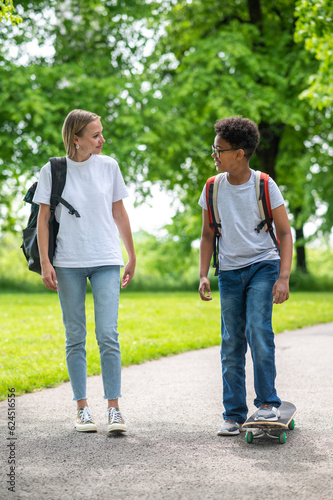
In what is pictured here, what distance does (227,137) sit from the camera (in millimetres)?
4098

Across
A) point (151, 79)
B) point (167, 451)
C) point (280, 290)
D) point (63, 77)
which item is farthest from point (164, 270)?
point (167, 451)

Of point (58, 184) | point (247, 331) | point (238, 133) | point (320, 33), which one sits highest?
point (320, 33)

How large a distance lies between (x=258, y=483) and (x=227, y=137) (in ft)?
6.89

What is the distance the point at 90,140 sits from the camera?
168 inches

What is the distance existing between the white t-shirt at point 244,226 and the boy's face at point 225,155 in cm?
14

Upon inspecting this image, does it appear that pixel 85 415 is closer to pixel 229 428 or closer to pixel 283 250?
pixel 229 428

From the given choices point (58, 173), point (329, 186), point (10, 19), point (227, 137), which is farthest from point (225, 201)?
point (329, 186)

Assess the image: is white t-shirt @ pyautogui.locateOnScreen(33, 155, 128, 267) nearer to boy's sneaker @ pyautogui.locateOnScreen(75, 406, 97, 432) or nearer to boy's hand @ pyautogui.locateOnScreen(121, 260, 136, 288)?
boy's hand @ pyautogui.locateOnScreen(121, 260, 136, 288)

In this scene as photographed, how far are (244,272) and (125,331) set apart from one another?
231 inches

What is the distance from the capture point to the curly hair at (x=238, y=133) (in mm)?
4086

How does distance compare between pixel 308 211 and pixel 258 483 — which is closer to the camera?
pixel 258 483

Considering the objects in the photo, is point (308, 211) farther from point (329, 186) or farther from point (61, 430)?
point (61, 430)

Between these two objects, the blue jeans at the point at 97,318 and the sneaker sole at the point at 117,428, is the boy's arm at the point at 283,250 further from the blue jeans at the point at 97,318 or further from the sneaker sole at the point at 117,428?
the sneaker sole at the point at 117,428

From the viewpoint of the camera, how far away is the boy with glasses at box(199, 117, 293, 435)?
13.1 feet
